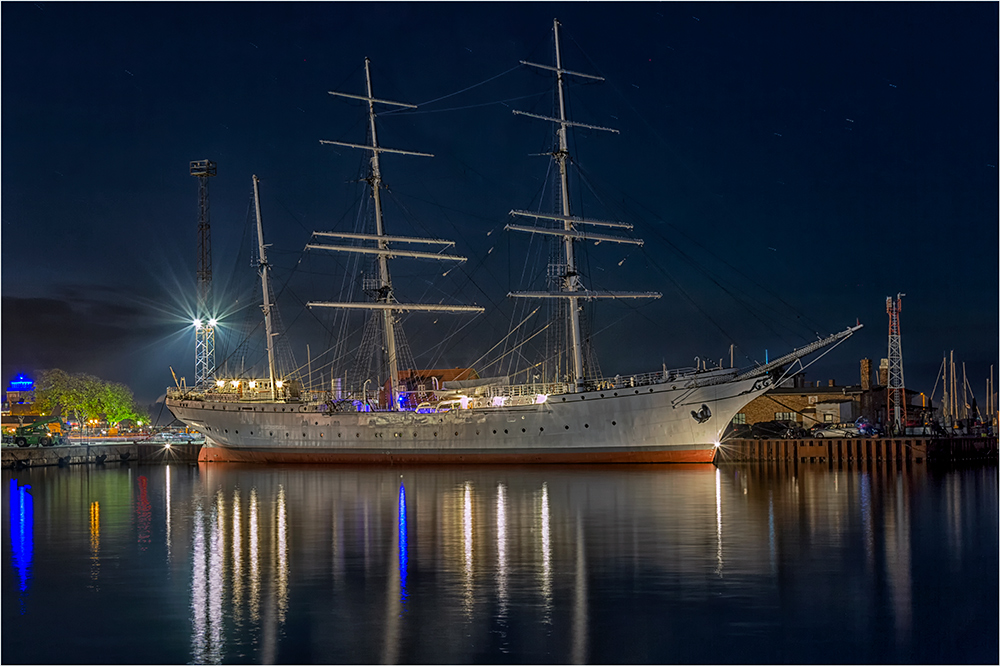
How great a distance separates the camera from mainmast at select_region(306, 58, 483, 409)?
6250 centimetres

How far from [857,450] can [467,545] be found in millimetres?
40059

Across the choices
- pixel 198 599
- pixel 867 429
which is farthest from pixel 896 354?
pixel 198 599

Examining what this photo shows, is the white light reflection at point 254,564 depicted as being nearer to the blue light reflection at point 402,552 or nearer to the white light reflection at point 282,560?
the white light reflection at point 282,560

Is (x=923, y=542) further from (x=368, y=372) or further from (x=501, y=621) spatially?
(x=368, y=372)

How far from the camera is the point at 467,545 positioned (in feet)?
76.8

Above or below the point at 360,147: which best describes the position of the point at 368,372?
below

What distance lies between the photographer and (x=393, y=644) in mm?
14641

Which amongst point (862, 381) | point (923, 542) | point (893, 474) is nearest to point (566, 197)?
point (893, 474)

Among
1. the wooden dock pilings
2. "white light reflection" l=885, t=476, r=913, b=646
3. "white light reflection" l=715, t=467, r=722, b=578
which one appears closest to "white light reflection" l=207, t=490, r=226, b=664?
"white light reflection" l=715, t=467, r=722, b=578

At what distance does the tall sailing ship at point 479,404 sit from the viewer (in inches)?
2103

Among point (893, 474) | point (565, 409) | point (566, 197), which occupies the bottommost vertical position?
point (893, 474)

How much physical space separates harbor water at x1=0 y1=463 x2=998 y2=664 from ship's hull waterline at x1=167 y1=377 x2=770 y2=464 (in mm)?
16145

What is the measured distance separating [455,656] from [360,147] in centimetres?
5283

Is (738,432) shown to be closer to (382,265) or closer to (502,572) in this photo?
(382,265)
